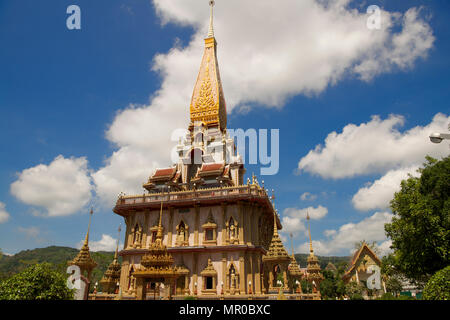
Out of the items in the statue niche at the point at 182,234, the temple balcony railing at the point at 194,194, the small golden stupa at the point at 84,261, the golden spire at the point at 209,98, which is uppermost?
the golden spire at the point at 209,98

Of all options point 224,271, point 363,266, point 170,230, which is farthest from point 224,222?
point 363,266

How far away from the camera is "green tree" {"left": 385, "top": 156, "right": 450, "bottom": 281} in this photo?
1886cm

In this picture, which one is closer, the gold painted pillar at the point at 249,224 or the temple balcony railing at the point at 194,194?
the gold painted pillar at the point at 249,224

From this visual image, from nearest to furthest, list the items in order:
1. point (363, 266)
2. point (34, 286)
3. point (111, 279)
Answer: point (34, 286), point (111, 279), point (363, 266)

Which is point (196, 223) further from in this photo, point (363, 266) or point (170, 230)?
point (363, 266)

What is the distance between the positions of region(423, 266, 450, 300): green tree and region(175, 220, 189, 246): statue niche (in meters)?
19.8

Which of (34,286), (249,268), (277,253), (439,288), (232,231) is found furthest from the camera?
(232,231)

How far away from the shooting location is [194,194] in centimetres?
2841

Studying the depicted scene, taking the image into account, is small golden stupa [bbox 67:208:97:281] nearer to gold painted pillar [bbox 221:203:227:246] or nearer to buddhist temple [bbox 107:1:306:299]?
buddhist temple [bbox 107:1:306:299]

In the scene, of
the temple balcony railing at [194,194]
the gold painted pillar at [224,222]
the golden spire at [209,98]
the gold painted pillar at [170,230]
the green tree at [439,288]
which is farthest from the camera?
the golden spire at [209,98]

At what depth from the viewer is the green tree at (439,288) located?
1042cm

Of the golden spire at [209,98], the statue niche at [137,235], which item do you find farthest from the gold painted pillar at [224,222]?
the golden spire at [209,98]

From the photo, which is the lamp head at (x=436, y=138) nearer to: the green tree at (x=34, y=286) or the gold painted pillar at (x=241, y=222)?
the green tree at (x=34, y=286)

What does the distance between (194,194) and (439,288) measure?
20667 mm
